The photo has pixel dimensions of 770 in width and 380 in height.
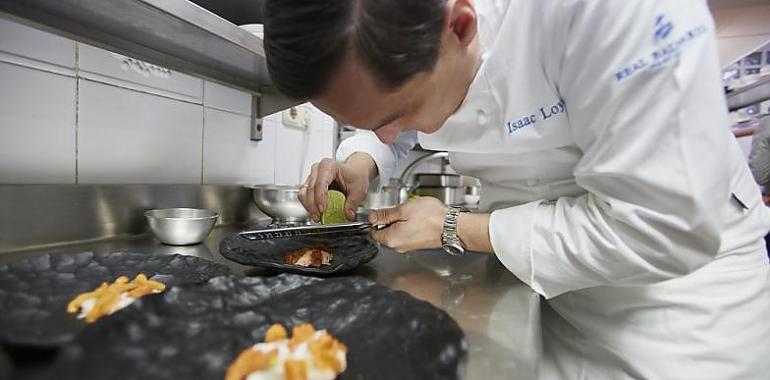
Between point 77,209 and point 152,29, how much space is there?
0.41m

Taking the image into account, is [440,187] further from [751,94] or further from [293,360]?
[293,360]

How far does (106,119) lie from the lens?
0.90 meters

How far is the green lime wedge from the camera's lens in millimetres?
990

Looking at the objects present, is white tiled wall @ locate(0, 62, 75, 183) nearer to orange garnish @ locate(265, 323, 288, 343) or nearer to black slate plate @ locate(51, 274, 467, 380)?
black slate plate @ locate(51, 274, 467, 380)

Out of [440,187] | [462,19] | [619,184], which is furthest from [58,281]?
[440,187]

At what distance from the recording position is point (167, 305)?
44 centimetres

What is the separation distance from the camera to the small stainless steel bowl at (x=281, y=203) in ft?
3.96

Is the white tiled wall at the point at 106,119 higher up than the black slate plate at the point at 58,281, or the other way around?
the white tiled wall at the point at 106,119

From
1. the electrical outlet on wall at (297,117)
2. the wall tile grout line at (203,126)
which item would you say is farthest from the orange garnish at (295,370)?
the electrical outlet on wall at (297,117)

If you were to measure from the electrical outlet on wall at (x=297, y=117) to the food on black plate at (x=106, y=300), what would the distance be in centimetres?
113

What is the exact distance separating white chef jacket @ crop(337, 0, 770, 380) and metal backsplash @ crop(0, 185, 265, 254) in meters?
0.69

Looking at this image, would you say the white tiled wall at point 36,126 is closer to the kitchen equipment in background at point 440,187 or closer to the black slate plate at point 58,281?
the black slate plate at point 58,281

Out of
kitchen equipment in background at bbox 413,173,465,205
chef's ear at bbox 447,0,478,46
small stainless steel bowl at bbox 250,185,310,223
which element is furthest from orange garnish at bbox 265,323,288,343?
kitchen equipment in background at bbox 413,173,465,205

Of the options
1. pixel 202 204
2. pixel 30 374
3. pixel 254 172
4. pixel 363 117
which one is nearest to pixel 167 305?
pixel 30 374
